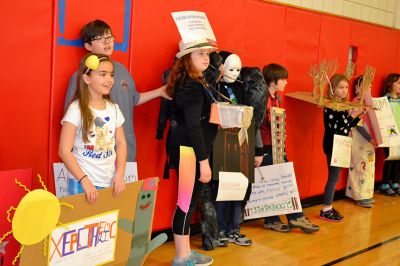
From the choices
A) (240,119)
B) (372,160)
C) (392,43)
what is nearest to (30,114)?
(240,119)

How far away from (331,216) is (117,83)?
2429mm

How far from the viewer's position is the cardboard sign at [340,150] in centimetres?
408

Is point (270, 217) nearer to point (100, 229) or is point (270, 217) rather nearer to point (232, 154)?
point (232, 154)

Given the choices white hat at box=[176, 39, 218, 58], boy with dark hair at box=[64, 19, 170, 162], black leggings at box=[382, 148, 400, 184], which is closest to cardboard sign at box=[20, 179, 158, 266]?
boy with dark hair at box=[64, 19, 170, 162]

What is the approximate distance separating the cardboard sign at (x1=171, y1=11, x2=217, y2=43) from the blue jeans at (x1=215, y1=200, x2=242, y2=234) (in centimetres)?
128

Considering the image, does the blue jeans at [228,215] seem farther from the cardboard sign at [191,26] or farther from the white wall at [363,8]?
the white wall at [363,8]

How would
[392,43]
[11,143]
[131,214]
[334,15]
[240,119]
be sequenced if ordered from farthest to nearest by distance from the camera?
[392,43]
[334,15]
[240,119]
[11,143]
[131,214]

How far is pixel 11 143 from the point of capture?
2.57 metres

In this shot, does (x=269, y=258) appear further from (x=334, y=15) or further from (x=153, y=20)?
(x=334, y=15)

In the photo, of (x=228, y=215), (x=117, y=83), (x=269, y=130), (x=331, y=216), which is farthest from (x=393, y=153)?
(x=117, y=83)

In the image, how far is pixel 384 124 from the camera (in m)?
4.81

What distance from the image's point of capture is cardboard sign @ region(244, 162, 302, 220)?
3.71 meters

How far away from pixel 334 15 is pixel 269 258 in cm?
260

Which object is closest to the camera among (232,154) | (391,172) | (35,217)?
(35,217)
